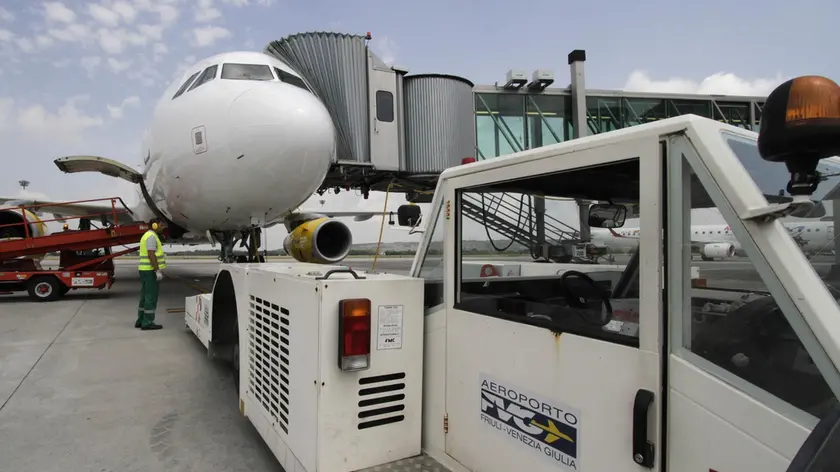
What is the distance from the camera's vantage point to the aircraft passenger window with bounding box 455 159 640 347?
6.36 ft

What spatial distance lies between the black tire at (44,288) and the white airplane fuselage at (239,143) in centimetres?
444

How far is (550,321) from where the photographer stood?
1.90 meters

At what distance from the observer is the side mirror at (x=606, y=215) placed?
6.40 ft

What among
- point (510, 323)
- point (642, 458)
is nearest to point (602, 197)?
point (510, 323)

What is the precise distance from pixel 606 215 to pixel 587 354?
645mm

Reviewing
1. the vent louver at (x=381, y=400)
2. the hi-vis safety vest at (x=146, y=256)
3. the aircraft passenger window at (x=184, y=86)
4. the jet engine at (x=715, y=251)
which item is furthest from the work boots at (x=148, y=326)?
the jet engine at (x=715, y=251)

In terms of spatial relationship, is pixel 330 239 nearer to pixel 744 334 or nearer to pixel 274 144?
pixel 274 144

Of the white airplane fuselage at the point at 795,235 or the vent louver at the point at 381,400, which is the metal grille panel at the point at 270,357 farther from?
the white airplane fuselage at the point at 795,235

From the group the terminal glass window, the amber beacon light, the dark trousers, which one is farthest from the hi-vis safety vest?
the terminal glass window

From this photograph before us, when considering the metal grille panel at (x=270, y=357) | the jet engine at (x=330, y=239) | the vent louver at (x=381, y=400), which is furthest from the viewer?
the jet engine at (x=330, y=239)

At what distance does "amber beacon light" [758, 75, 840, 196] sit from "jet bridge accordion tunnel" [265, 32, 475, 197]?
8.34 meters

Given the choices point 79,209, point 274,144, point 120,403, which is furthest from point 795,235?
point 79,209

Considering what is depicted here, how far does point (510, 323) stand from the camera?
2.00 meters

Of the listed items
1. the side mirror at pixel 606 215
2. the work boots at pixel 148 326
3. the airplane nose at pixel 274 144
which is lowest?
the work boots at pixel 148 326
